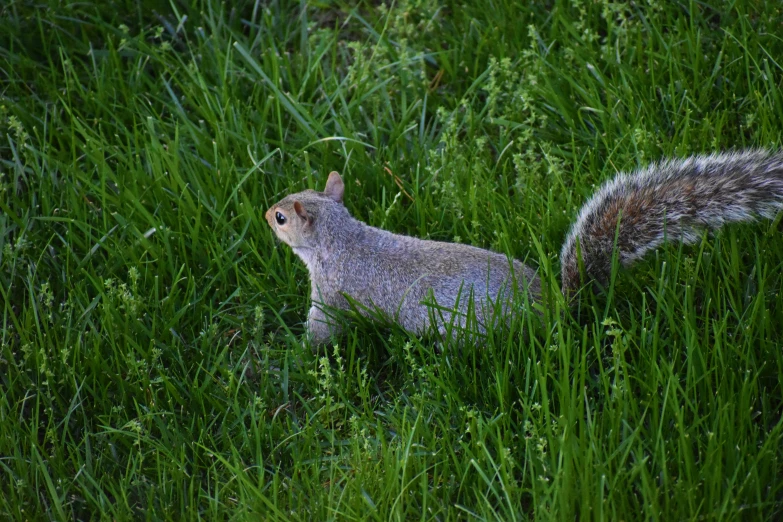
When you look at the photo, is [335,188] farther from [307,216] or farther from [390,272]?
[390,272]

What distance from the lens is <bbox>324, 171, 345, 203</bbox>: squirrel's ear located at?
127 inches

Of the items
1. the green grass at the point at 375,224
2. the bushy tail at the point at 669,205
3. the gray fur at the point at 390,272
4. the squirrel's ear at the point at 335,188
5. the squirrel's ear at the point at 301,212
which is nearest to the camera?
the green grass at the point at 375,224

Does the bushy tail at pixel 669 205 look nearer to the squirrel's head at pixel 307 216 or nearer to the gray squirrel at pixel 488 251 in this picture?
the gray squirrel at pixel 488 251

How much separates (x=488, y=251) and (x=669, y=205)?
58 cm

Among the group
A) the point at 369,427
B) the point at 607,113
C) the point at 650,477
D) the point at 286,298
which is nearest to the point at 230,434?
the point at 369,427

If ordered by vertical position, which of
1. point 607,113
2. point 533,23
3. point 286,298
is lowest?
point 286,298

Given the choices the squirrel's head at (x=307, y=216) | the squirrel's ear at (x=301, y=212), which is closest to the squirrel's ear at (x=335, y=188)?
the squirrel's head at (x=307, y=216)

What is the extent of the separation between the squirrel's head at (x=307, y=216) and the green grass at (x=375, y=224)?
0.46ft

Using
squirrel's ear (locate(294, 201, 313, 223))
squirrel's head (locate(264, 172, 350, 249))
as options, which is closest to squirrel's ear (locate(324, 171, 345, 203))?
squirrel's head (locate(264, 172, 350, 249))

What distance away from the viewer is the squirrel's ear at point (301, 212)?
9.99 feet

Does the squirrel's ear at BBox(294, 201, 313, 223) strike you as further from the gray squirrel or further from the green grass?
the green grass

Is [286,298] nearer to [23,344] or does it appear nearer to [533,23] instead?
[23,344]

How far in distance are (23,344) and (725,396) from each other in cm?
204

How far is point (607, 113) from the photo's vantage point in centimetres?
346
